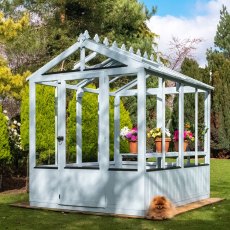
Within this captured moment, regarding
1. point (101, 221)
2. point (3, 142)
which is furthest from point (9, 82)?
point (101, 221)

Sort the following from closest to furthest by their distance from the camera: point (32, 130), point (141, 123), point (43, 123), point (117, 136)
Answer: point (141, 123)
point (117, 136)
point (32, 130)
point (43, 123)

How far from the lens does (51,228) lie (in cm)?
765

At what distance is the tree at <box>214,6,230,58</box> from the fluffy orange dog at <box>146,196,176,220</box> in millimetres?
31112

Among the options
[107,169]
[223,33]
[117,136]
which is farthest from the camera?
[223,33]

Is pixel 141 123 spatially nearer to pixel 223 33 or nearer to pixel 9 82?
pixel 9 82

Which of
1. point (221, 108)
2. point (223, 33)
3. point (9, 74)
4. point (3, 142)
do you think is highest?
point (223, 33)

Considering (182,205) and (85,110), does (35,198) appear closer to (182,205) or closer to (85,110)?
(182,205)

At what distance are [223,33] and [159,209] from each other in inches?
1267

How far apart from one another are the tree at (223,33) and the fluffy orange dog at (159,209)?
3111 cm

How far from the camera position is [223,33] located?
1531 inches

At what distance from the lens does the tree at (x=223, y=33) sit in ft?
126

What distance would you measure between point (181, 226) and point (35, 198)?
326 centimetres

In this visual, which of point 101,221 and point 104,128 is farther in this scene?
point 104,128

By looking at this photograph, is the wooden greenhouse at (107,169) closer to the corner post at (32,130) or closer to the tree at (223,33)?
the corner post at (32,130)
